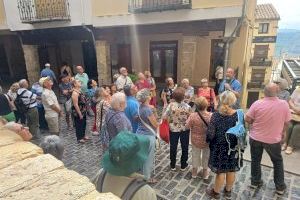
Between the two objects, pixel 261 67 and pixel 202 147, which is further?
pixel 261 67

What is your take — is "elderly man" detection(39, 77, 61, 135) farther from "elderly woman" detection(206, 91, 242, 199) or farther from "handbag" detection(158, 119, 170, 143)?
"elderly woman" detection(206, 91, 242, 199)

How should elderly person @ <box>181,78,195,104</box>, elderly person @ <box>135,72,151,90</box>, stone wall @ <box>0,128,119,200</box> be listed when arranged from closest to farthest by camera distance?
stone wall @ <box>0,128,119,200</box> → elderly person @ <box>181,78,195,104</box> → elderly person @ <box>135,72,151,90</box>

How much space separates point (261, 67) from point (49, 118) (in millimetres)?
32394

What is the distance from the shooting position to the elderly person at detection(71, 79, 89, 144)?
6.03 m

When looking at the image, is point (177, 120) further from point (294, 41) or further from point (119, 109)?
point (294, 41)

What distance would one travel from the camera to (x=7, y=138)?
2.18 m

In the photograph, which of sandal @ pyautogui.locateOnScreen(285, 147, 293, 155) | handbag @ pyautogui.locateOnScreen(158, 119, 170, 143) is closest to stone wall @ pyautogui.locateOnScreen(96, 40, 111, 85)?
handbag @ pyautogui.locateOnScreen(158, 119, 170, 143)

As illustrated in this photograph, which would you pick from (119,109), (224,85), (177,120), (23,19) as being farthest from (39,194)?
(23,19)

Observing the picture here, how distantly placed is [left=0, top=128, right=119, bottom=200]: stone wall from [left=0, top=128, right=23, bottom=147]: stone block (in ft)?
0.57

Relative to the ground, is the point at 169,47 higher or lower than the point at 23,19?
lower

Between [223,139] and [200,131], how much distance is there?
23.1 inches

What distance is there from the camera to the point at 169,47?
1215 cm

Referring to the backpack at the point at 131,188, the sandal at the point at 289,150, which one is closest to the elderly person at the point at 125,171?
the backpack at the point at 131,188

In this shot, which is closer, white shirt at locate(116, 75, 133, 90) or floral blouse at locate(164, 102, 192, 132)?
floral blouse at locate(164, 102, 192, 132)
